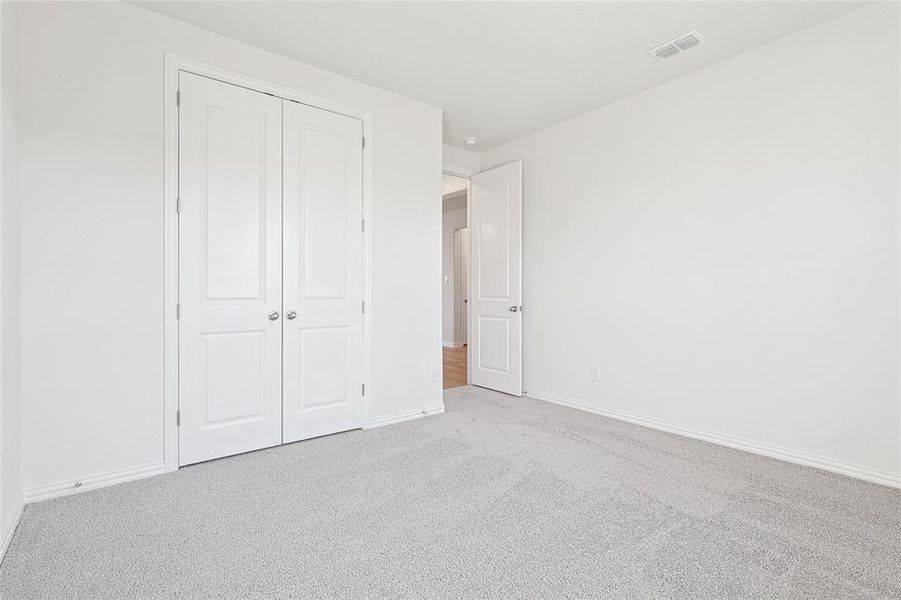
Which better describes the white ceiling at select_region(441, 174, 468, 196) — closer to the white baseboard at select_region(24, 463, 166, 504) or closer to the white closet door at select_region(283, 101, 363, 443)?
the white closet door at select_region(283, 101, 363, 443)

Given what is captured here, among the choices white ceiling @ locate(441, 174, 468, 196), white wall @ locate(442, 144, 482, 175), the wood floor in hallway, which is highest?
white ceiling @ locate(441, 174, 468, 196)

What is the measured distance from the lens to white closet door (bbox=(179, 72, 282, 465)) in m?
2.57

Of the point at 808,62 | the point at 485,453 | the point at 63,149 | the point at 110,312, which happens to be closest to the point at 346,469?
the point at 485,453

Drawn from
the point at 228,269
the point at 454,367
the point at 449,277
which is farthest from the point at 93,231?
the point at 449,277

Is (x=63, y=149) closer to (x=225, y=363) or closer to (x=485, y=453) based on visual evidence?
(x=225, y=363)

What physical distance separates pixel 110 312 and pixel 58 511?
961mm

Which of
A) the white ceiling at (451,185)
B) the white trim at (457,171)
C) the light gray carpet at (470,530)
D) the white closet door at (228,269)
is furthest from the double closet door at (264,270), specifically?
the white ceiling at (451,185)

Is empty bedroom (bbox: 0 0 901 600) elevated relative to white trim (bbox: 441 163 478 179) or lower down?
lower down

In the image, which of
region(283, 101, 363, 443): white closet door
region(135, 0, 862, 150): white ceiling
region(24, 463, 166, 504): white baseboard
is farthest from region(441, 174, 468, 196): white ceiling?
region(24, 463, 166, 504): white baseboard

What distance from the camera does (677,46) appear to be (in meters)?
2.77

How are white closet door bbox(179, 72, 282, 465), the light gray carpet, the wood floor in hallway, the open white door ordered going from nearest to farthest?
the light gray carpet, white closet door bbox(179, 72, 282, 465), the open white door, the wood floor in hallway

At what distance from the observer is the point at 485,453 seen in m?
2.81

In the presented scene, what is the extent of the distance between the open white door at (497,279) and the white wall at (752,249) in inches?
19.0

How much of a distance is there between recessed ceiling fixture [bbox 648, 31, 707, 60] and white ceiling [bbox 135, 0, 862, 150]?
5 cm
